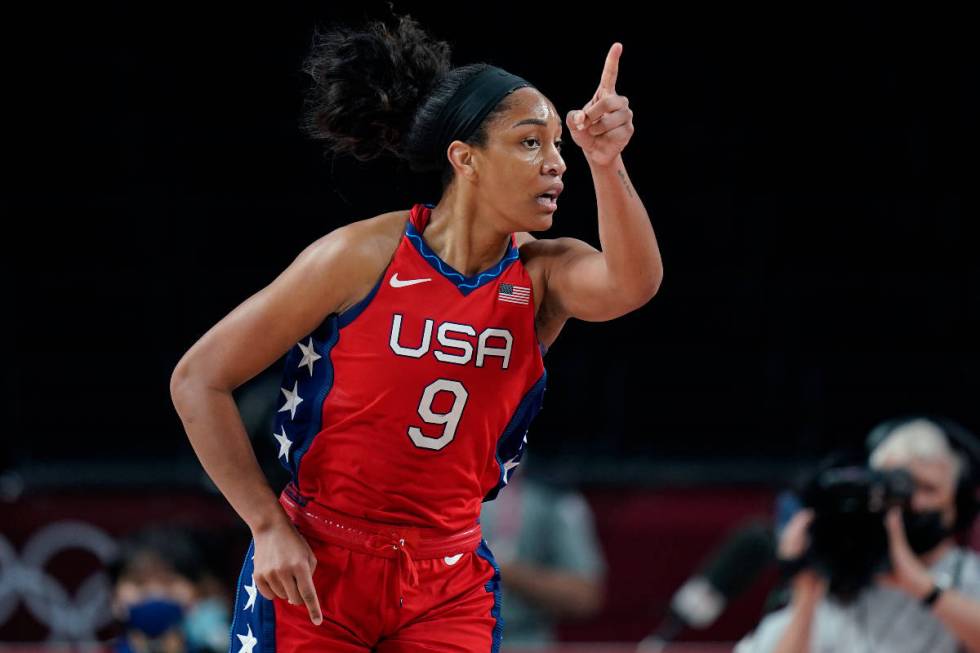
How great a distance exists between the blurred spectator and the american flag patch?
1.46m

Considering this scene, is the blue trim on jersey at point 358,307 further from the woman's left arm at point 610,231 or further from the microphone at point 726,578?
the microphone at point 726,578

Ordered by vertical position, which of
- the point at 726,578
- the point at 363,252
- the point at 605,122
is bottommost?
the point at 726,578

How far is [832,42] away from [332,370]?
708cm

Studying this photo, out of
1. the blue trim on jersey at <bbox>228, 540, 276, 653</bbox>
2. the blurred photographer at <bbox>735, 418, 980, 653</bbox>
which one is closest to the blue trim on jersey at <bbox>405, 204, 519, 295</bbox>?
the blue trim on jersey at <bbox>228, 540, 276, 653</bbox>

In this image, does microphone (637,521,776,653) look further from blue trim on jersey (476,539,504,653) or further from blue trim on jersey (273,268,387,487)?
blue trim on jersey (273,268,387,487)

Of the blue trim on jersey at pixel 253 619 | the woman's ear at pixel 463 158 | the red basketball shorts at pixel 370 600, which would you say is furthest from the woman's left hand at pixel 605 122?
the blue trim on jersey at pixel 253 619

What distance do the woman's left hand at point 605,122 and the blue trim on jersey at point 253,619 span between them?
97 centimetres

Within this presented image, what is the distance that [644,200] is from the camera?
8.53 metres

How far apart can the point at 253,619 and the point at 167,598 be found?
4.49 ft

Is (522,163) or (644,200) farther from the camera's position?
(644,200)

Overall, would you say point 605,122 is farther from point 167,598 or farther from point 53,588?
point 53,588

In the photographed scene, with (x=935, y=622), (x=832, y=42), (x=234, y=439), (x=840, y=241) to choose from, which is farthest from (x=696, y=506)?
(x=234, y=439)

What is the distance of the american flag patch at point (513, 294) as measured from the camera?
2.77m

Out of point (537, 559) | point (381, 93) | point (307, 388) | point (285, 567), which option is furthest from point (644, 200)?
point (285, 567)
